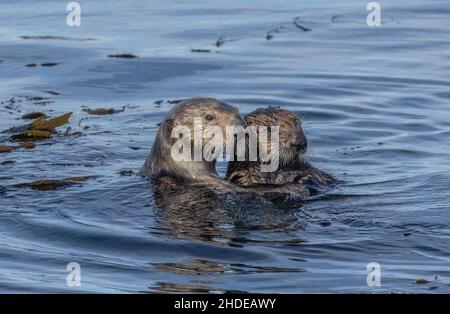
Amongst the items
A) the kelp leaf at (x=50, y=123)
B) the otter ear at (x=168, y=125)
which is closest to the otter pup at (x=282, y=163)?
the otter ear at (x=168, y=125)

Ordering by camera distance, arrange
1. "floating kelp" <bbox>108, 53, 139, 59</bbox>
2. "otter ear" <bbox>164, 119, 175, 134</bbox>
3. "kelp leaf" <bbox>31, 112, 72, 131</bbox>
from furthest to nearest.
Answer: "floating kelp" <bbox>108, 53, 139, 59</bbox> → "kelp leaf" <bbox>31, 112, 72, 131</bbox> → "otter ear" <bbox>164, 119, 175, 134</bbox>

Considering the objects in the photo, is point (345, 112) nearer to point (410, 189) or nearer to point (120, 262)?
point (410, 189)

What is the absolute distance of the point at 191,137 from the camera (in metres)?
7.73

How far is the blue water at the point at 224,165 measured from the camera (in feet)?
20.6

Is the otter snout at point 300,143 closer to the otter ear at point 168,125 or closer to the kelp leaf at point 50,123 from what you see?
the otter ear at point 168,125

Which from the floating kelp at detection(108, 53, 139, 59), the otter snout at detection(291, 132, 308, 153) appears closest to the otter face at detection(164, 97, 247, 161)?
→ the otter snout at detection(291, 132, 308, 153)

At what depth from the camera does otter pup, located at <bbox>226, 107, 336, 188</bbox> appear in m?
7.90

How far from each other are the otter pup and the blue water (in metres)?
0.33

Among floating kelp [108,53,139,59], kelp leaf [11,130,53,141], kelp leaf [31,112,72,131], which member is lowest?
kelp leaf [11,130,53,141]

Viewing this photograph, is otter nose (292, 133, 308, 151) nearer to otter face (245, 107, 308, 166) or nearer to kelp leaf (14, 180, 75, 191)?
otter face (245, 107, 308, 166)

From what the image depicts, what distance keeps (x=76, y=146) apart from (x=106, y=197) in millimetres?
1682

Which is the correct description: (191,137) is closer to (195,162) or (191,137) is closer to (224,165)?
(195,162)

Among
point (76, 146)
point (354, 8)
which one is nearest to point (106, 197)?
point (76, 146)

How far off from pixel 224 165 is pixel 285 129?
1412 millimetres
